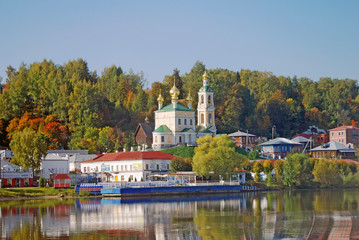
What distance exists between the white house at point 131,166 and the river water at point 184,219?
60.0 ft

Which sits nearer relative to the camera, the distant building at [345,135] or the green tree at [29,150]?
the green tree at [29,150]

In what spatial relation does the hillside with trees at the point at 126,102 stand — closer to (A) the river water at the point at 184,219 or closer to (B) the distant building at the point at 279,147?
(B) the distant building at the point at 279,147

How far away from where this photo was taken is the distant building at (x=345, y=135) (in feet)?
405

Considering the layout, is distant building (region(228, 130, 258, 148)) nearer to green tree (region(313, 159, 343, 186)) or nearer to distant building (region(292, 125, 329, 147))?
distant building (region(292, 125, 329, 147))

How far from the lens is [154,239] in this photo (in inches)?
1468

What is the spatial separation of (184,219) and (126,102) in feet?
257

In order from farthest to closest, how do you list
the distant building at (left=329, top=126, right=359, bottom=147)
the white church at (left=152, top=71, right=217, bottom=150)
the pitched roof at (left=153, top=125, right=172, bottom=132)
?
the distant building at (left=329, top=126, right=359, bottom=147) < the pitched roof at (left=153, top=125, right=172, bottom=132) < the white church at (left=152, top=71, right=217, bottom=150)

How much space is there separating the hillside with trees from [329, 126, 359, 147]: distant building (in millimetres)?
10183

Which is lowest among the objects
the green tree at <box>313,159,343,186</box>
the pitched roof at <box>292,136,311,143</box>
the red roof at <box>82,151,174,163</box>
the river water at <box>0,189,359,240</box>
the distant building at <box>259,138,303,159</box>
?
the river water at <box>0,189,359,240</box>

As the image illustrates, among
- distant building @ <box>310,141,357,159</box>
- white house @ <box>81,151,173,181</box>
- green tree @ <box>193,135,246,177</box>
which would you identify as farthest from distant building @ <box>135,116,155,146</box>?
green tree @ <box>193,135,246,177</box>

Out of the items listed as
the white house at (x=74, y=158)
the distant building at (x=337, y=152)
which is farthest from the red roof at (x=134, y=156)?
the distant building at (x=337, y=152)

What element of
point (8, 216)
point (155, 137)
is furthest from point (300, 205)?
point (155, 137)

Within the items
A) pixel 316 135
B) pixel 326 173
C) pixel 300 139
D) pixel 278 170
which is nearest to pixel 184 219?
pixel 278 170

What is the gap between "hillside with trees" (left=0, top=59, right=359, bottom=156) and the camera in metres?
104
